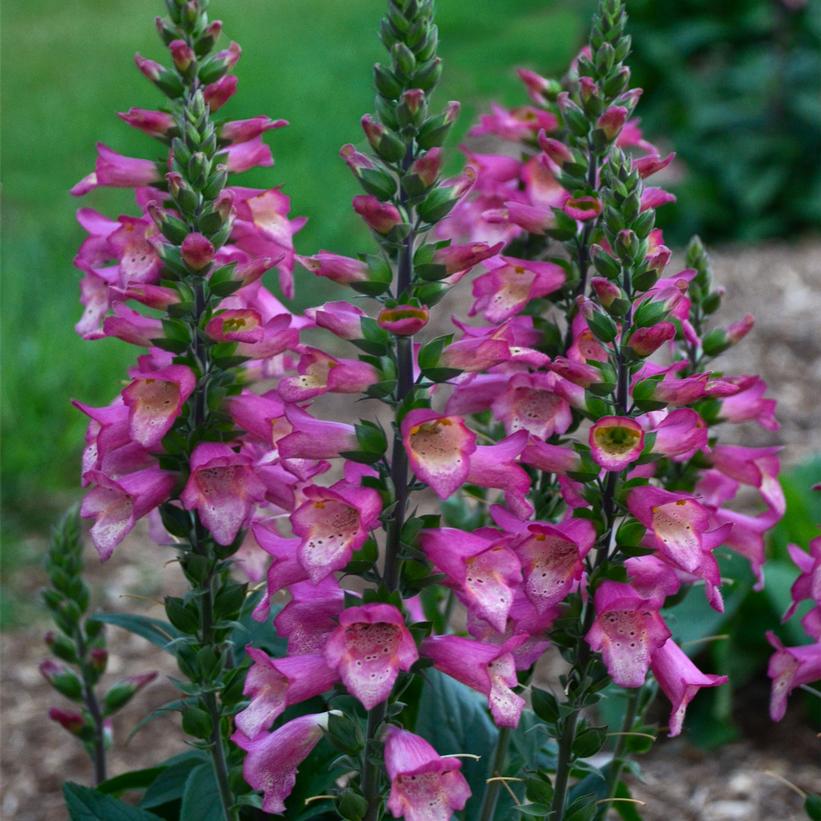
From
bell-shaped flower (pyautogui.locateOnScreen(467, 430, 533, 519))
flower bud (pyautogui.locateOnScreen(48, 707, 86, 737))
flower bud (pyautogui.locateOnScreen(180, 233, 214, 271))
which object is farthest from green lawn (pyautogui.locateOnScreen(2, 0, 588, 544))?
bell-shaped flower (pyautogui.locateOnScreen(467, 430, 533, 519))

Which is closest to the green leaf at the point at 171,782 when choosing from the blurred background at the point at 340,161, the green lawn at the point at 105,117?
the green lawn at the point at 105,117

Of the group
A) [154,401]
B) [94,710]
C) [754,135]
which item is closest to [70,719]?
[94,710]

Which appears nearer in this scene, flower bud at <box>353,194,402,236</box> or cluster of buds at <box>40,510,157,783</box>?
flower bud at <box>353,194,402,236</box>

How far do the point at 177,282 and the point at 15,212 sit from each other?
5.86m

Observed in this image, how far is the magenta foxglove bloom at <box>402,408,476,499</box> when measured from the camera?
53.3 inches

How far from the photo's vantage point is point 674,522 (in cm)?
146

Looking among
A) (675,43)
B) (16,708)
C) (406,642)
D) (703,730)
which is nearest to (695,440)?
(406,642)

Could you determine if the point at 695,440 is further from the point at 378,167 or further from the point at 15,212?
the point at 15,212

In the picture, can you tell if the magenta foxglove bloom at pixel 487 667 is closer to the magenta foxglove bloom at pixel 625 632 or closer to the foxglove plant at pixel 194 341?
the magenta foxglove bloom at pixel 625 632

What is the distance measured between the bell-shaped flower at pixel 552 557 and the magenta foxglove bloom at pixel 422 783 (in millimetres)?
222

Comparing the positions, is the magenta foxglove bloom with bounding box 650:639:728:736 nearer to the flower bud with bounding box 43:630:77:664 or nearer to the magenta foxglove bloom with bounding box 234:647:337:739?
the magenta foxglove bloom with bounding box 234:647:337:739

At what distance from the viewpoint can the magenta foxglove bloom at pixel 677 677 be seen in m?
1.53

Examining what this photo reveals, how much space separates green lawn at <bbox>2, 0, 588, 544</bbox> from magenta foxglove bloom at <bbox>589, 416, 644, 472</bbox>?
5.47 feet

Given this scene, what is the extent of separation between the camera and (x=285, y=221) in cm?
185
